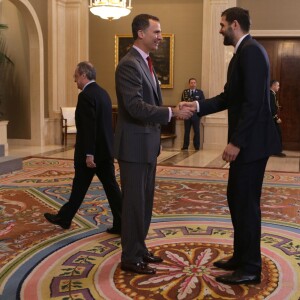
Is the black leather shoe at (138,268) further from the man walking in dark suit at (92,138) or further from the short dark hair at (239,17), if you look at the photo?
the short dark hair at (239,17)

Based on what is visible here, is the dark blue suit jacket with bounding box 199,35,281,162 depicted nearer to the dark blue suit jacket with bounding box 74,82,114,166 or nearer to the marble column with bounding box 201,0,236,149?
the dark blue suit jacket with bounding box 74,82,114,166

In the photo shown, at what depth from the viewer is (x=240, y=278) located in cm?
299

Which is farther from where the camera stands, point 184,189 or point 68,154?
point 68,154

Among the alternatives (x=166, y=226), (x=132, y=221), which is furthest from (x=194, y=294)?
(x=166, y=226)

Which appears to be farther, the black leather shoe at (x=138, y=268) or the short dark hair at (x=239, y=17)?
the black leather shoe at (x=138, y=268)

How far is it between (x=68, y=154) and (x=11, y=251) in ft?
19.4

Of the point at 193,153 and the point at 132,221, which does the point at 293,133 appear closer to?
the point at 193,153

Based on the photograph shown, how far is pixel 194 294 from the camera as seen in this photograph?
2855 millimetres

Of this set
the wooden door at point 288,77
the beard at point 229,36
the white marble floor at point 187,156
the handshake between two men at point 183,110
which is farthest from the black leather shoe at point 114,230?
the wooden door at point 288,77

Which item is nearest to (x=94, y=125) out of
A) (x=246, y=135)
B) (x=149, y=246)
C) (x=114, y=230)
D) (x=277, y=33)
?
(x=114, y=230)

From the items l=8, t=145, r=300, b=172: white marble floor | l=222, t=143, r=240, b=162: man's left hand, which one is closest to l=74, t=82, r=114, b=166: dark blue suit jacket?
l=222, t=143, r=240, b=162: man's left hand

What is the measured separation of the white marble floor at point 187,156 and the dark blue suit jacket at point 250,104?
5.19 metres

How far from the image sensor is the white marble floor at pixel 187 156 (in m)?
8.38

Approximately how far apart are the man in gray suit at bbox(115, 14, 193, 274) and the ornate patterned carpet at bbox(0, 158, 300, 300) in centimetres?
26
